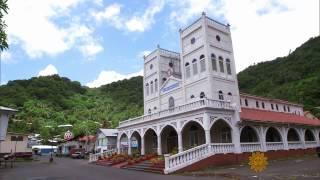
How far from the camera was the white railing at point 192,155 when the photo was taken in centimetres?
2105

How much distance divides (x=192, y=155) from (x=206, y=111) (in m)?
3.55

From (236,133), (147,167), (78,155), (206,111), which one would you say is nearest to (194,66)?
(206,111)

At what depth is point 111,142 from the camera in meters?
53.8

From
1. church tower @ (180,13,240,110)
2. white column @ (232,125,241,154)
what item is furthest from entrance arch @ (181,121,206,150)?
white column @ (232,125,241,154)

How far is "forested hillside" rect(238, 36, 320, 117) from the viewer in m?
54.0

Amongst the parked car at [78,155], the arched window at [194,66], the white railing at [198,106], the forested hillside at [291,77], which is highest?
the forested hillside at [291,77]

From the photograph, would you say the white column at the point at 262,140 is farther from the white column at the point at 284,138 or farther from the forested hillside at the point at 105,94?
the forested hillside at the point at 105,94

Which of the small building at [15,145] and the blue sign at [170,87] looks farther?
the small building at [15,145]

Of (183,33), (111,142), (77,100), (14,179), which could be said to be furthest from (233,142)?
(77,100)

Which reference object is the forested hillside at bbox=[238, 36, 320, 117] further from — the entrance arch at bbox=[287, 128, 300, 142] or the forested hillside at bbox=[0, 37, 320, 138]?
the entrance arch at bbox=[287, 128, 300, 142]

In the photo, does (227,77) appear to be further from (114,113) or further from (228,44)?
(114,113)

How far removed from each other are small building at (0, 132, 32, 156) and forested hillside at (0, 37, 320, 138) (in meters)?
23.5

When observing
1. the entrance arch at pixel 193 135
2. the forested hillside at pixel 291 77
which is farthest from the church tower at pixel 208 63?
the forested hillside at pixel 291 77

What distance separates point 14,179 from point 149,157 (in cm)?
1180
